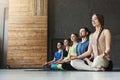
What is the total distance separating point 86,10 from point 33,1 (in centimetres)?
155

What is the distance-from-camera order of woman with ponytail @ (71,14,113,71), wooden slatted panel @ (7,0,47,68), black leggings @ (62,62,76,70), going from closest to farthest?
woman with ponytail @ (71,14,113,71)
black leggings @ (62,62,76,70)
wooden slatted panel @ (7,0,47,68)

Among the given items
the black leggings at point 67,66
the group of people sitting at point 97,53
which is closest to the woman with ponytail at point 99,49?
the group of people sitting at point 97,53

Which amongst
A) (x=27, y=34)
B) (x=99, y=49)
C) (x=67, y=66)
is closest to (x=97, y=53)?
(x=99, y=49)

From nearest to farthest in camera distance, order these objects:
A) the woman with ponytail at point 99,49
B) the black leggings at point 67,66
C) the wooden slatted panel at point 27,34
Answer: the woman with ponytail at point 99,49, the black leggings at point 67,66, the wooden slatted panel at point 27,34

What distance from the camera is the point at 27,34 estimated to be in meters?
8.14

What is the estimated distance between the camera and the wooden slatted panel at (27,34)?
799 cm

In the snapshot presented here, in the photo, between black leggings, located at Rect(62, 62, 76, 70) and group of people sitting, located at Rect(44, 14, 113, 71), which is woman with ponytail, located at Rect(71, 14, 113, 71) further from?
black leggings, located at Rect(62, 62, 76, 70)

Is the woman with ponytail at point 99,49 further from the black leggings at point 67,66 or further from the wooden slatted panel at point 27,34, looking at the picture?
the wooden slatted panel at point 27,34

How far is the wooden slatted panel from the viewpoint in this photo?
7.99m

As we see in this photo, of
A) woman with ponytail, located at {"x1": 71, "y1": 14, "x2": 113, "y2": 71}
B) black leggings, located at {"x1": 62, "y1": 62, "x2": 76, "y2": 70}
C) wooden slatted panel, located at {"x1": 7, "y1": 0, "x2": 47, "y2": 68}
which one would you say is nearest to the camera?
woman with ponytail, located at {"x1": 71, "y1": 14, "x2": 113, "y2": 71}

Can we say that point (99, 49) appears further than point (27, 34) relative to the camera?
No

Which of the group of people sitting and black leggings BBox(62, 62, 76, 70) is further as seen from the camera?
black leggings BBox(62, 62, 76, 70)

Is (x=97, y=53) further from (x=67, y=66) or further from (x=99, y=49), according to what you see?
(x=67, y=66)

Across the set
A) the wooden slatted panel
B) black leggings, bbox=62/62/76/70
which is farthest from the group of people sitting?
the wooden slatted panel
